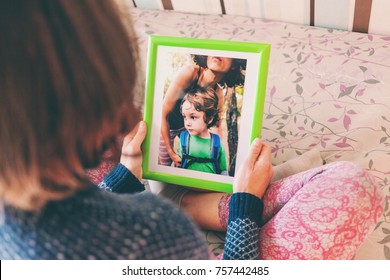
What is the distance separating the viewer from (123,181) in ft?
2.85

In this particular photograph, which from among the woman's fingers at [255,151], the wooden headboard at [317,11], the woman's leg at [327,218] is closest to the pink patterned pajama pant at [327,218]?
the woman's leg at [327,218]

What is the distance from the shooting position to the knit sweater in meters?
0.46

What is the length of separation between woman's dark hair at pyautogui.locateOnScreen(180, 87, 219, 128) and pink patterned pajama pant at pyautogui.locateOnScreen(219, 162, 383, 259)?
24 cm

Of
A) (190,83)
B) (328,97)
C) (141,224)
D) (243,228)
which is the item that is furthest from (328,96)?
(141,224)

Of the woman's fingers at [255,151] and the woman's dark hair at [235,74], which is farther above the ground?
the woman's dark hair at [235,74]

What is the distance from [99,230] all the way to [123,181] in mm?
405

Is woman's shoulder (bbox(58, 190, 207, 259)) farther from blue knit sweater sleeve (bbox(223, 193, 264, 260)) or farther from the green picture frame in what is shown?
the green picture frame

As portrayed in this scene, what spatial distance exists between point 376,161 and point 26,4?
0.84 m

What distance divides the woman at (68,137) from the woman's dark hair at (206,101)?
391 millimetres

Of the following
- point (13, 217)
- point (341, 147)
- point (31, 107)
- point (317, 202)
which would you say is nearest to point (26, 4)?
point (31, 107)

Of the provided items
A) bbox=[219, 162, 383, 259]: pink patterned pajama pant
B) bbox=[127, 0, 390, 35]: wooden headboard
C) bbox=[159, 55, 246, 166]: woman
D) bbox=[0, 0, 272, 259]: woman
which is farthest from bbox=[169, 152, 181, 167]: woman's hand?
bbox=[127, 0, 390, 35]: wooden headboard

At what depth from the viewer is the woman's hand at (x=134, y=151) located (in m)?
0.93

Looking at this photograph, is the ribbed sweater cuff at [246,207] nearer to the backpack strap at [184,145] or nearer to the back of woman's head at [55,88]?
the backpack strap at [184,145]

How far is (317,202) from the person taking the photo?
76cm
